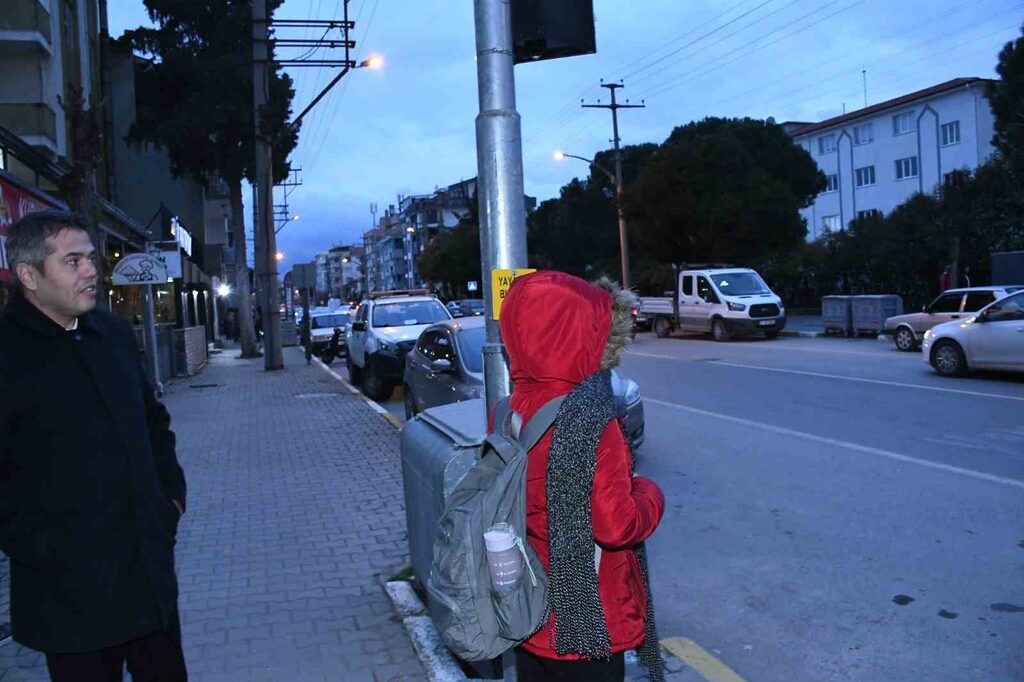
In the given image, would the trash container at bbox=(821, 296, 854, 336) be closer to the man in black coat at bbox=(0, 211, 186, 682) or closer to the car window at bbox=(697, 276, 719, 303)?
the car window at bbox=(697, 276, 719, 303)

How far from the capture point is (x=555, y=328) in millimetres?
2428

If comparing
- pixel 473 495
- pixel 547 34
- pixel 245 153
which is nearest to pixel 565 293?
pixel 473 495

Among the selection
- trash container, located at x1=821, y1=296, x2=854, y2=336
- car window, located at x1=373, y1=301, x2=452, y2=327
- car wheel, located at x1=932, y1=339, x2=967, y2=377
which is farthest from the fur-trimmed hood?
trash container, located at x1=821, y1=296, x2=854, y2=336

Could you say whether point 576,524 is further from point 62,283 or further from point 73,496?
point 62,283

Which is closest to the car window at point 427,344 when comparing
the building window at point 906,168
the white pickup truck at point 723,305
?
the white pickup truck at point 723,305

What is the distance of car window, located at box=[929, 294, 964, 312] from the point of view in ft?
63.0

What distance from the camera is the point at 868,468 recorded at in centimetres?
841

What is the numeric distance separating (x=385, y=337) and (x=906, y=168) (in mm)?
40631

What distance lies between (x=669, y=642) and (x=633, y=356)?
1751 cm

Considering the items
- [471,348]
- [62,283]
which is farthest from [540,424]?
[471,348]

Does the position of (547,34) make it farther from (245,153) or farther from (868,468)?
(245,153)

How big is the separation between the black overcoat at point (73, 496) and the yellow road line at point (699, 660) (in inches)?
103

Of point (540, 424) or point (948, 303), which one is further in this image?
point (948, 303)

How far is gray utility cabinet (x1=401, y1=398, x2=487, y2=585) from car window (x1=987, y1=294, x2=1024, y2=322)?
1182 centimetres
